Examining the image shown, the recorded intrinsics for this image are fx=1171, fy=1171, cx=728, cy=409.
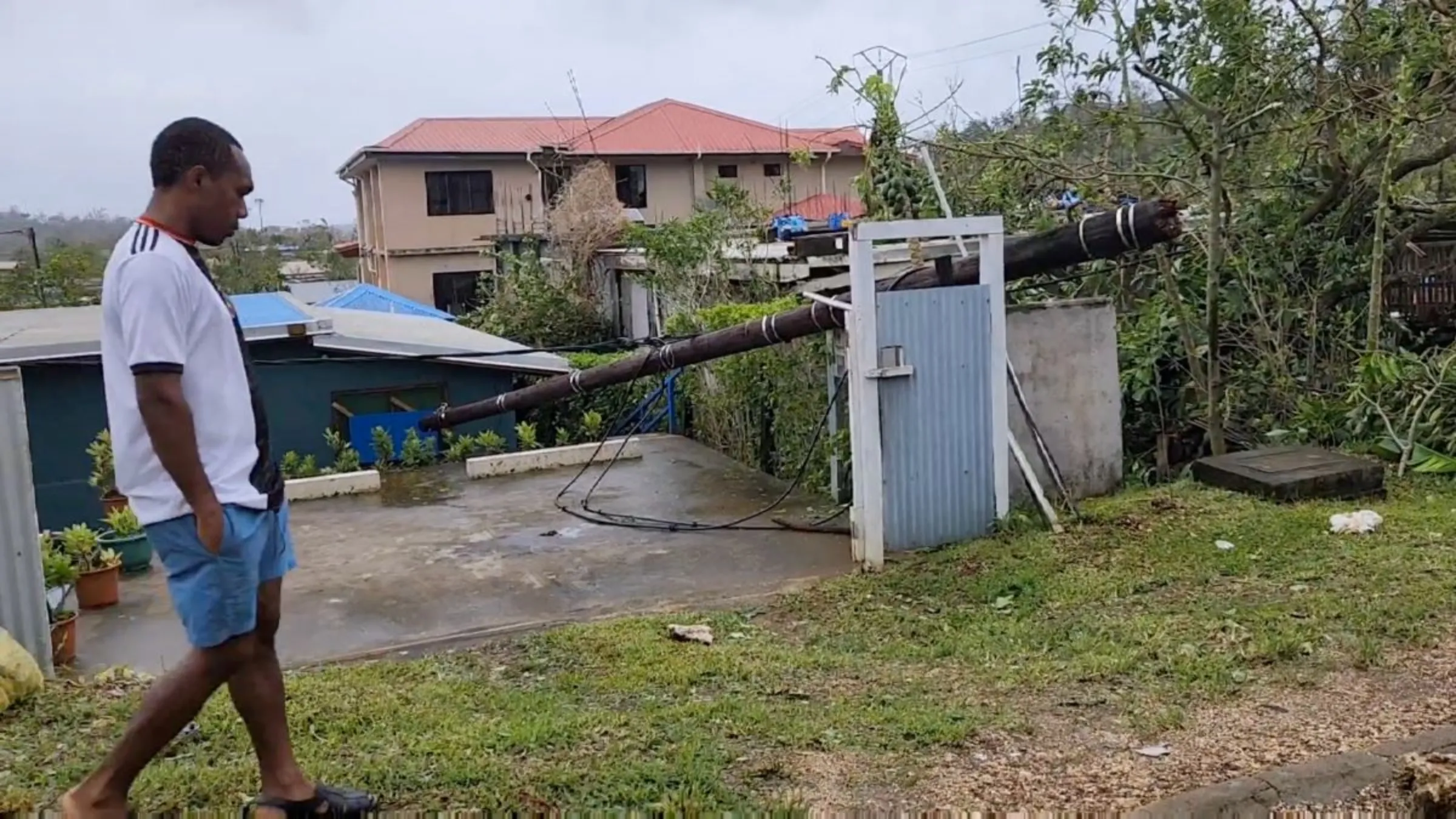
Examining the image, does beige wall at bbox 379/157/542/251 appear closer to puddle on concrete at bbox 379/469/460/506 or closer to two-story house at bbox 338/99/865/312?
two-story house at bbox 338/99/865/312

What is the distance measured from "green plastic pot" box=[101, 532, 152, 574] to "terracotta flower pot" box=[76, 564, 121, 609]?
86 cm

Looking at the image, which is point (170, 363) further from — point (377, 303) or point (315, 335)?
point (377, 303)

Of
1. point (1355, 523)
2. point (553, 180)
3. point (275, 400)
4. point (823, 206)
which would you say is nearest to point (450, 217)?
point (553, 180)

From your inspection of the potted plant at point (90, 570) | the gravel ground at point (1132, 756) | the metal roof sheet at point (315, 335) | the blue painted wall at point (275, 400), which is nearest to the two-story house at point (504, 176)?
the metal roof sheet at point (315, 335)

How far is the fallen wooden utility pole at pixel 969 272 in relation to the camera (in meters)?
7.21

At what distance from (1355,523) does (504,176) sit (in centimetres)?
2765

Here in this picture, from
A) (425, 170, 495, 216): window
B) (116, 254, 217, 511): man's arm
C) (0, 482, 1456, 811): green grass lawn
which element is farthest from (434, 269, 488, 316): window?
(116, 254, 217, 511): man's arm

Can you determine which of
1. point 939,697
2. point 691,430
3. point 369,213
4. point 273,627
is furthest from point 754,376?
point 369,213

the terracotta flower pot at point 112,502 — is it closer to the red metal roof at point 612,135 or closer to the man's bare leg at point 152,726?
the man's bare leg at point 152,726

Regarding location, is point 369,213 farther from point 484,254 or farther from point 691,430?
point 691,430

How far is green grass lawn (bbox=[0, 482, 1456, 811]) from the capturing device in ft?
12.0

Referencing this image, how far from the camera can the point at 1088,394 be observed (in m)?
8.68

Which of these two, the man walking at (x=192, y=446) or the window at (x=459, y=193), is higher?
the window at (x=459, y=193)

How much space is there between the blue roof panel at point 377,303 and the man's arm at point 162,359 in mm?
20278
